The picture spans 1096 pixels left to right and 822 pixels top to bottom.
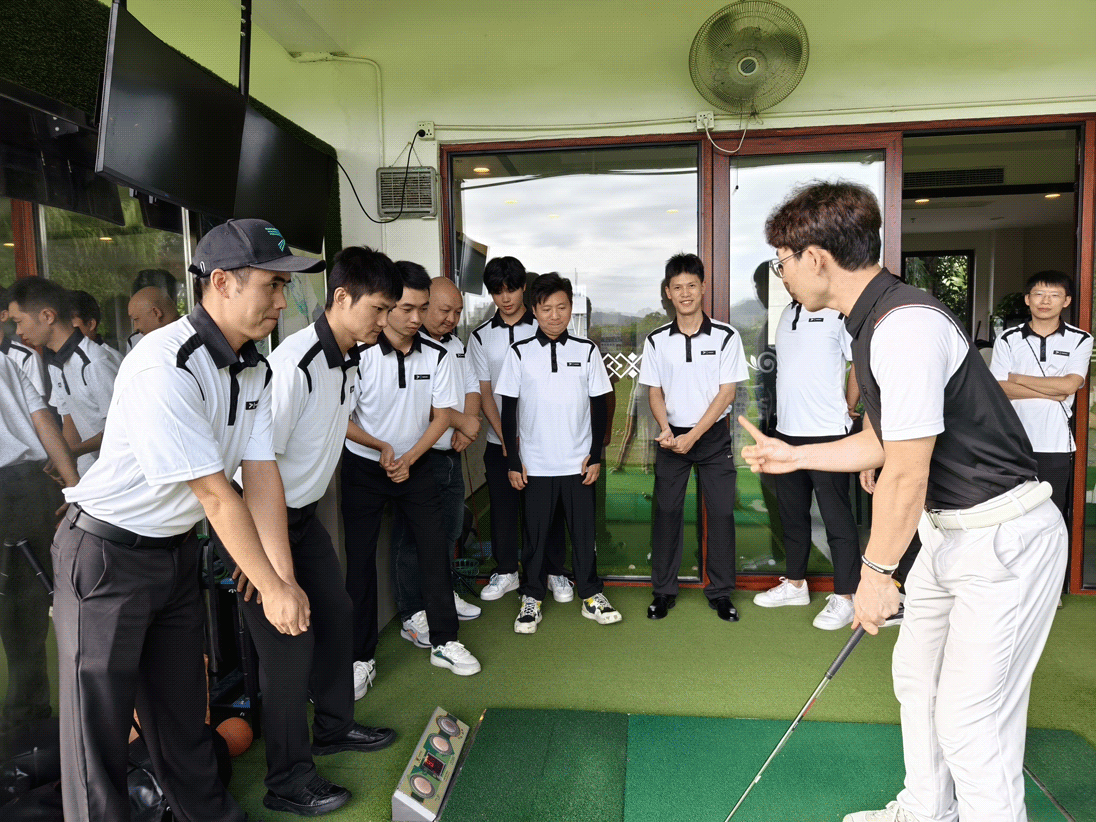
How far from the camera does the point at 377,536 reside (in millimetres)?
3148

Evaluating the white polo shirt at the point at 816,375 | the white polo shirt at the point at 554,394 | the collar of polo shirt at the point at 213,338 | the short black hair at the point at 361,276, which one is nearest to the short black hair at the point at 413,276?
the short black hair at the point at 361,276

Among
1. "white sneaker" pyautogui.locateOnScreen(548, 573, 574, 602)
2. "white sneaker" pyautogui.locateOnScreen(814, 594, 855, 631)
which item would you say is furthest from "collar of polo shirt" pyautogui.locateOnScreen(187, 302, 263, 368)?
"white sneaker" pyautogui.locateOnScreen(814, 594, 855, 631)

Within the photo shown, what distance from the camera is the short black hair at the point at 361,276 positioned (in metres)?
2.41

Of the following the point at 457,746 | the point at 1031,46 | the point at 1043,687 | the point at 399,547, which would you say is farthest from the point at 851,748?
the point at 1031,46

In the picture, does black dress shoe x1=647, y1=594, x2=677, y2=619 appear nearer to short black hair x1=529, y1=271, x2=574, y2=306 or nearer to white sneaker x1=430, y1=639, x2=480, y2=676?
white sneaker x1=430, y1=639, x2=480, y2=676

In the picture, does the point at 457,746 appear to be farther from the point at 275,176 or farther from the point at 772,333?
the point at 772,333

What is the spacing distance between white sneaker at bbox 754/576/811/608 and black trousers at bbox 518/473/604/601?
3.16ft

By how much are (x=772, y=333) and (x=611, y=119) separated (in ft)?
4.85

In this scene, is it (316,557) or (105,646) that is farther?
(316,557)

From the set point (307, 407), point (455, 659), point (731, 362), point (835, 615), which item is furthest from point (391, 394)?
point (835, 615)

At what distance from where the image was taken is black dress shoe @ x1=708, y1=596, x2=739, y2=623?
3.72 meters

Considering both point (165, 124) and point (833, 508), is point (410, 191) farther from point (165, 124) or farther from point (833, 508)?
point (833, 508)

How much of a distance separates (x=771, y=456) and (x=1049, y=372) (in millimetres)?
2670

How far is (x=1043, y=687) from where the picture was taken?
2973 millimetres
